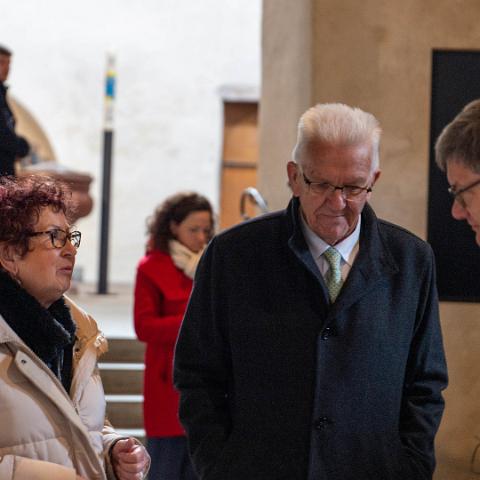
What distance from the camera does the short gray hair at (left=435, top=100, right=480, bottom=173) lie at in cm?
224

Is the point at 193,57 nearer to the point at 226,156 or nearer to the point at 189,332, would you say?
the point at 226,156

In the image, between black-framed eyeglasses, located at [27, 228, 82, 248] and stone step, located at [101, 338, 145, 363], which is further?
stone step, located at [101, 338, 145, 363]

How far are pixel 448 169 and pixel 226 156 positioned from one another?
38.0 ft

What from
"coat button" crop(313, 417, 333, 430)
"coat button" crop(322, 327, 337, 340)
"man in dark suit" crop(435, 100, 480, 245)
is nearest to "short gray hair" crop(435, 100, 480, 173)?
"man in dark suit" crop(435, 100, 480, 245)

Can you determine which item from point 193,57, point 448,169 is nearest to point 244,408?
point 448,169

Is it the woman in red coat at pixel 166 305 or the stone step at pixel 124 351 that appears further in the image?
the stone step at pixel 124 351

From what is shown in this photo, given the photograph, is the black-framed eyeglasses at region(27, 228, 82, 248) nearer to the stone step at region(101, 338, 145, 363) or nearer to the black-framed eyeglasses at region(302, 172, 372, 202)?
the black-framed eyeglasses at region(302, 172, 372, 202)

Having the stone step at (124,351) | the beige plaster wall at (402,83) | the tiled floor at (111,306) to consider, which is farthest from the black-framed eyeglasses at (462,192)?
the tiled floor at (111,306)

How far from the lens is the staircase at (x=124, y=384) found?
21.2 ft

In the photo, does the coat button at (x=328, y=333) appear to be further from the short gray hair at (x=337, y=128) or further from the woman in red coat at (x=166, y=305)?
the woman in red coat at (x=166, y=305)

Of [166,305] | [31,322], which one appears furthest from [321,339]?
[166,305]

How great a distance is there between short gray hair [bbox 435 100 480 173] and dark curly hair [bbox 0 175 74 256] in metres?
0.89

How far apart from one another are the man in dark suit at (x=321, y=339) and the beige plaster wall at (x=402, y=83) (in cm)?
178

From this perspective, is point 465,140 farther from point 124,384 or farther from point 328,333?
point 124,384
